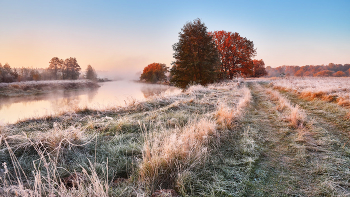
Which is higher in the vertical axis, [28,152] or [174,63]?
[174,63]

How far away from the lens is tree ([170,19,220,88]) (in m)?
17.4

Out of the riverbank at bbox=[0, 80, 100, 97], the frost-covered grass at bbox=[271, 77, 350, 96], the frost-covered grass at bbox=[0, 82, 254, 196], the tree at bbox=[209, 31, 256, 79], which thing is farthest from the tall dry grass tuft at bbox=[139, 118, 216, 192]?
the tree at bbox=[209, 31, 256, 79]

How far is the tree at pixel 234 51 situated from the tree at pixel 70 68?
40.5 meters

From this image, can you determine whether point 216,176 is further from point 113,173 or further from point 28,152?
point 28,152

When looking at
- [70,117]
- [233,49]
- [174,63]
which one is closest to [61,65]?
[174,63]

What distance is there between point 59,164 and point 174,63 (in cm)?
1672

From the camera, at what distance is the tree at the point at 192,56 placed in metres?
17.4

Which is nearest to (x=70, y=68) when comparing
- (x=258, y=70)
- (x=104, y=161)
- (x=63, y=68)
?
(x=63, y=68)

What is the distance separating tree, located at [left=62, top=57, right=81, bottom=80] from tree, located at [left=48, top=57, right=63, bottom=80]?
1072 millimetres

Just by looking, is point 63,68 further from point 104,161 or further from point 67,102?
point 104,161

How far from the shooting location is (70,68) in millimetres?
45625

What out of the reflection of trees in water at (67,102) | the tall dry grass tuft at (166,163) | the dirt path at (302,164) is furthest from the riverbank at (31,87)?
the dirt path at (302,164)

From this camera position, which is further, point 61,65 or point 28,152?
point 61,65

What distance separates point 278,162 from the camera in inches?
107
